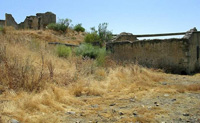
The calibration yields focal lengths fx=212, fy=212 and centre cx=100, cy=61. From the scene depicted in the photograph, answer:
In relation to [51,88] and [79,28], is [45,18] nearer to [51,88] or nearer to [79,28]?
[79,28]

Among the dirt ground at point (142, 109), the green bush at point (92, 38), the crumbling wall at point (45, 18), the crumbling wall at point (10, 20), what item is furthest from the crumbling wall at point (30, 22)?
the dirt ground at point (142, 109)

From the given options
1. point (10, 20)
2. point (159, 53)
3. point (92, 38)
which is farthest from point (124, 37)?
point (10, 20)

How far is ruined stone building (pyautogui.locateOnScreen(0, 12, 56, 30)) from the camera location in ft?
85.8

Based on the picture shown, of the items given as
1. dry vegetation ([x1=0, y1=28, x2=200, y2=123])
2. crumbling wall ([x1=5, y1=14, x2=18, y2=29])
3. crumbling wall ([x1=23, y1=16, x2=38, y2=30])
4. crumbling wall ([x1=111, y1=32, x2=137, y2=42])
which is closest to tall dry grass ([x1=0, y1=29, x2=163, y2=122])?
dry vegetation ([x1=0, y1=28, x2=200, y2=123])

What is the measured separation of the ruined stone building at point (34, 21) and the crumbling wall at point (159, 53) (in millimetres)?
16439

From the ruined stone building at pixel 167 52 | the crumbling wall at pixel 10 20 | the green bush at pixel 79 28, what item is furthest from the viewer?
the green bush at pixel 79 28

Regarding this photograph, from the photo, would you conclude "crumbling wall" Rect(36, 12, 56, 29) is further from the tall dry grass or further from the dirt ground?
the dirt ground

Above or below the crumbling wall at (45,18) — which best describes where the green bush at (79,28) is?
below

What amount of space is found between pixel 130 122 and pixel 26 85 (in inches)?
111

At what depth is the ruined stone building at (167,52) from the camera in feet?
37.3

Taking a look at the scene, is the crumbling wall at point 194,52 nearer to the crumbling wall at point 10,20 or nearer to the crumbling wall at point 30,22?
the crumbling wall at point 30,22

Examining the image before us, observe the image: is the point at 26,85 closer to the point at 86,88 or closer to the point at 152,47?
the point at 86,88

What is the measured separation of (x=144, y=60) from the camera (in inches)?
487

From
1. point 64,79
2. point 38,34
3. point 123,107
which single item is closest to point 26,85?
point 64,79
